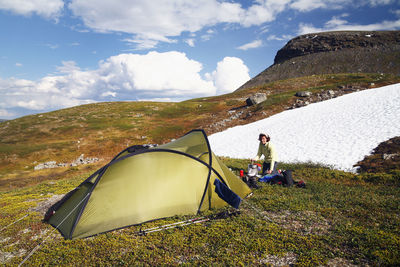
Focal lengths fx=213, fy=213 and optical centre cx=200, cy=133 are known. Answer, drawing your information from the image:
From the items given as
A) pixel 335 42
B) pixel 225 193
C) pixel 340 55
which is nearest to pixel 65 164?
pixel 225 193

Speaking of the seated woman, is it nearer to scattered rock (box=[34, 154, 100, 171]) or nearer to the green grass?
the green grass

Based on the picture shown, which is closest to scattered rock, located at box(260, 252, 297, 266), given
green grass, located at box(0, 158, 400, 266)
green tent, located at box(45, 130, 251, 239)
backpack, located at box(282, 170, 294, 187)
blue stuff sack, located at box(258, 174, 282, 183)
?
green grass, located at box(0, 158, 400, 266)

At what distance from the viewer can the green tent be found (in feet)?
23.8

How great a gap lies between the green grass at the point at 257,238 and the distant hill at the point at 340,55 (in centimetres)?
12022

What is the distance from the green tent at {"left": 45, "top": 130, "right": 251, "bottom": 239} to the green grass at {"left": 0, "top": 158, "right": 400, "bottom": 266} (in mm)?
374

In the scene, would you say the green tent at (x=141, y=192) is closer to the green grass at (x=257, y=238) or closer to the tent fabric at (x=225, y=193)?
the tent fabric at (x=225, y=193)

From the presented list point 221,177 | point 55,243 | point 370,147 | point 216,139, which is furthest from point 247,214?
point 216,139

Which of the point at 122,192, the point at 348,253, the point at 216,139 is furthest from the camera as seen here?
the point at 216,139

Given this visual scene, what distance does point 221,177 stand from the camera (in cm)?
873

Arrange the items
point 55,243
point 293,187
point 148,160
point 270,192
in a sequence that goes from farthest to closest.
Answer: point 293,187, point 270,192, point 148,160, point 55,243

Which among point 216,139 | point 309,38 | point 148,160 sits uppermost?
point 309,38

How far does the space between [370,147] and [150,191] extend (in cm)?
1803

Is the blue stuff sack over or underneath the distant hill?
underneath

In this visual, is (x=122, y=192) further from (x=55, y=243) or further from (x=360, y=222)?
(x=360, y=222)
